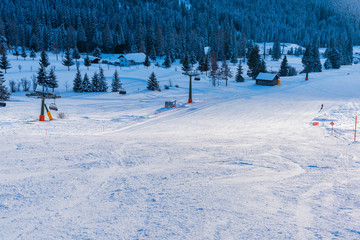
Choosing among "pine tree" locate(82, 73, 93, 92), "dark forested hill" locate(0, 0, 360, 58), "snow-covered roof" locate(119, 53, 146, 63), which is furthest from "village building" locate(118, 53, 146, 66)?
"pine tree" locate(82, 73, 93, 92)

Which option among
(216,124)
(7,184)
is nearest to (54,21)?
(216,124)

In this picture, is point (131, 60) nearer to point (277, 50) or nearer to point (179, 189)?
point (277, 50)

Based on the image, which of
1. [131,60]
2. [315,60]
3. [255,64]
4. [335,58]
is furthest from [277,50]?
[131,60]

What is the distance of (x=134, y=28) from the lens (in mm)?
132875

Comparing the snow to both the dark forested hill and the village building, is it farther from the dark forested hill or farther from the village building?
the dark forested hill

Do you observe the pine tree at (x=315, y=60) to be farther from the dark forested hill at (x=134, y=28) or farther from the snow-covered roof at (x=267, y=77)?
the dark forested hill at (x=134, y=28)

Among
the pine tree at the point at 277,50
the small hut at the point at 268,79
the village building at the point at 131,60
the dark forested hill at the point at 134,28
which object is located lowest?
the small hut at the point at 268,79

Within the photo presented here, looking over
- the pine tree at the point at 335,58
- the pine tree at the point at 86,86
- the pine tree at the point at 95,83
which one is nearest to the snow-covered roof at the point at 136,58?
the pine tree at the point at 95,83

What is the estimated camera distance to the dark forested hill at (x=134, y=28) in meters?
104

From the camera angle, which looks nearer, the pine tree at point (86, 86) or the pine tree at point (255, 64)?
the pine tree at point (86, 86)

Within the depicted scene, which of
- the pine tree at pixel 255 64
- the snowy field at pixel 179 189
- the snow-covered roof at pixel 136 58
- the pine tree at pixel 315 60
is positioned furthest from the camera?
the snow-covered roof at pixel 136 58

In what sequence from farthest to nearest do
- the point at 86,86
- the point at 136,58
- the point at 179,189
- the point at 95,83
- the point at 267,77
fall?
1. the point at 136,58
2. the point at 267,77
3. the point at 95,83
4. the point at 86,86
5. the point at 179,189

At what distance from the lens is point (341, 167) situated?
31.5ft

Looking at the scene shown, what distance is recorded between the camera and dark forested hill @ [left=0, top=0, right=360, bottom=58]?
10438 centimetres
